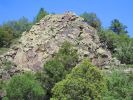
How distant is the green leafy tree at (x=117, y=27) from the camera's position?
101m

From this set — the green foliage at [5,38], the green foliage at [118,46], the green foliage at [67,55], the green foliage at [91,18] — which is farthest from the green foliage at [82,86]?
the green foliage at [91,18]

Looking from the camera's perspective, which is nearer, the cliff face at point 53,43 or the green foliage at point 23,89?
the green foliage at point 23,89

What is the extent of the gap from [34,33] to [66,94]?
25048 millimetres

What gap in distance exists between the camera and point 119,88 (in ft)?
139

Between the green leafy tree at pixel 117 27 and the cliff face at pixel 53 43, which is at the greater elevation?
A: the green leafy tree at pixel 117 27

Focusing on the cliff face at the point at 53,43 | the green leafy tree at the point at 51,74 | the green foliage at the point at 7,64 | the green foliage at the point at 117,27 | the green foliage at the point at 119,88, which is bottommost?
the green foliage at the point at 119,88

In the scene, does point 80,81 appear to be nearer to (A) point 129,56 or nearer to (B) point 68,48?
(B) point 68,48

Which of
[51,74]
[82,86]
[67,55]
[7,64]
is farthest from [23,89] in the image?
[7,64]

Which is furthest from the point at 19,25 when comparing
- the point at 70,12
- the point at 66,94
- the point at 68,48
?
the point at 66,94

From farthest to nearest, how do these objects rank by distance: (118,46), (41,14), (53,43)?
(41,14), (118,46), (53,43)

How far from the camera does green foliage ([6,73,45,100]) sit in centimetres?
5059

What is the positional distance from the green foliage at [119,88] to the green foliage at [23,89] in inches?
374

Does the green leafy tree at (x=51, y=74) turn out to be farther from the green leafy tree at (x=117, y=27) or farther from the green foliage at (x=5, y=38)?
the green leafy tree at (x=117, y=27)

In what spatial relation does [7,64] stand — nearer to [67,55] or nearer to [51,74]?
[67,55]
